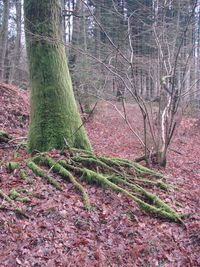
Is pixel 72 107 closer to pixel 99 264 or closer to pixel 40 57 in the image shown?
pixel 40 57

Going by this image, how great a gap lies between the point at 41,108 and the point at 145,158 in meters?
3.09

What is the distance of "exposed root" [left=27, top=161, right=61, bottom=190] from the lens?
545cm

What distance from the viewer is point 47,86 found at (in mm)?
6754

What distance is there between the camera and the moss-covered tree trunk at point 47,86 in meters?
6.70

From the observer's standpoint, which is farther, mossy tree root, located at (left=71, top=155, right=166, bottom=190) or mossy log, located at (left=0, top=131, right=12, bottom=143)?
mossy log, located at (left=0, top=131, right=12, bottom=143)

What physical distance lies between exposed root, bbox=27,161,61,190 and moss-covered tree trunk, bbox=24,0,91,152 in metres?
0.82

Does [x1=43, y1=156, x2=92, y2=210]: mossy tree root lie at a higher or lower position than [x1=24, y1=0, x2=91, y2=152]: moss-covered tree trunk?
lower

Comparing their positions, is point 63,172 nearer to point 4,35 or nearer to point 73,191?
point 73,191

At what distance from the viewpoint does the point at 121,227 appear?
4.86m

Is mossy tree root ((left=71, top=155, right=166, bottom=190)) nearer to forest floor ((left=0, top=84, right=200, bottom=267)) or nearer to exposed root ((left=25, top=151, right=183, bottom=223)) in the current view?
exposed root ((left=25, top=151, right=183, bottom=223))

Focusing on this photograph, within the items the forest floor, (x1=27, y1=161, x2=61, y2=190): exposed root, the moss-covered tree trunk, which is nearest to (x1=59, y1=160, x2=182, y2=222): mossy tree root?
the forest floor

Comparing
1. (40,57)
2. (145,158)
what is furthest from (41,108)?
(145,158)

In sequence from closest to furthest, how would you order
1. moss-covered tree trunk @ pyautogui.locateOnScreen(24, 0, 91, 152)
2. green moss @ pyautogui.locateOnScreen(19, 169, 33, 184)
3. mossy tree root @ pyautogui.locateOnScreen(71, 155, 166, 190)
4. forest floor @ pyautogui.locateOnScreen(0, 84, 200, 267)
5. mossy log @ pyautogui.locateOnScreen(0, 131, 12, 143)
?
1. forest floor @ pyautogui.locateOnScreen(0, 84, 200, 267)
2. green moss @ pyautogui.locateOnScreen(19, 169, 33, 184)
3. mossy tree root @ pyautogui.locateOnScreen(71, 155, 166, 190)
4. moss-covered tree trunk @ pyautogui.locateOnScreen(24, 0, 91, 152)
5. mossy log @ pyautogui.locateOnScreen(0, 131, 12, 143)

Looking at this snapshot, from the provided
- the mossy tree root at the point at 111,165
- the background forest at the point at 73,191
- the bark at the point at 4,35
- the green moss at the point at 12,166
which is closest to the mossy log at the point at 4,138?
the background forest at the point at 73,191
